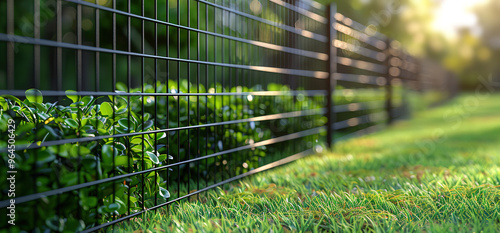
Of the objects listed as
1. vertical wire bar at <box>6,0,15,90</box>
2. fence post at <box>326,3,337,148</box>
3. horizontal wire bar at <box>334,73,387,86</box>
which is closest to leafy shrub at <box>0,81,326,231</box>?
vertical wire bar at <box>6,0,15,90</box>

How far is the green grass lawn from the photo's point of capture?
7.50 feet

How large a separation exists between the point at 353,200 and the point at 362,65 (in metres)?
4.82

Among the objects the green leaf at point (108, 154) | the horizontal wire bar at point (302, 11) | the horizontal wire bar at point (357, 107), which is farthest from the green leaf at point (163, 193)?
the horizontal wire bar at point (357, 107)

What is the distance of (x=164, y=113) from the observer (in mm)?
3504

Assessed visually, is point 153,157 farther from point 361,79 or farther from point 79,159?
point 361,79

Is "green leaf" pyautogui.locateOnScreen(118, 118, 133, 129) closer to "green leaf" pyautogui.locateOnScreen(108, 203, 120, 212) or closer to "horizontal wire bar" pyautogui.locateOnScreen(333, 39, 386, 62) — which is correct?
"green leaf" pyautogui.locateOnScreen(108, 203, 120, 212)

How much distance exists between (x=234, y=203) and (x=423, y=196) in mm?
1208

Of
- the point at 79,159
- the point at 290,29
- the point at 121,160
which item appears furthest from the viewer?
the point at 290,29

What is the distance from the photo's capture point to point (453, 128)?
8.56 meters

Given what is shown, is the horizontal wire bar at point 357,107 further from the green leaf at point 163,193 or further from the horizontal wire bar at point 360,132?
the green leaf at point 163,193

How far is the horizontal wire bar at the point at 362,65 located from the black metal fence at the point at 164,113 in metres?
0.06

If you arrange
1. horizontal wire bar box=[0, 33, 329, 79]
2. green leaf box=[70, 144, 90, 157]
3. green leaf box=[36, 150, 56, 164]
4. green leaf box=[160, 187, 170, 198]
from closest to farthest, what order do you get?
1. horizontal wire bar box=[0, 33, 329, 79]
2. green leaf box=[36, 150, 56, 164]
3. green leaf box=[70, 144, 90, 157]
4. green leaf box=[160, 187, 170, 198]

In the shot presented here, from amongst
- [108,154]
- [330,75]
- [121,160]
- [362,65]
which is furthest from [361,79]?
[108,154]

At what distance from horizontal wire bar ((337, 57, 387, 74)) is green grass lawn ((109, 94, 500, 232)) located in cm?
187
